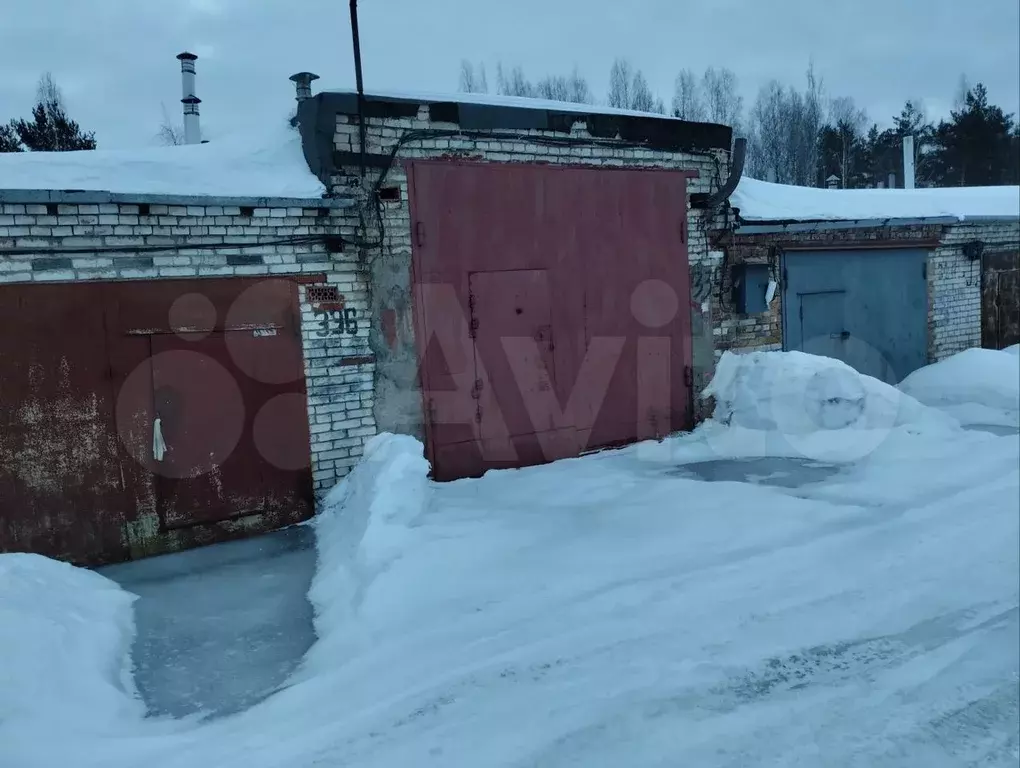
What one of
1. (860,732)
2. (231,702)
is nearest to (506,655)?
(231,702)

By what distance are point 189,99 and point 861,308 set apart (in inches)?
349

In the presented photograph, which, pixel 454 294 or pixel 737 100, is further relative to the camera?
pixel 737 100

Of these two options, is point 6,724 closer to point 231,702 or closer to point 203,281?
point 231,702

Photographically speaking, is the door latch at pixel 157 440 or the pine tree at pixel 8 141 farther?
the pine tree at pixel 8 141

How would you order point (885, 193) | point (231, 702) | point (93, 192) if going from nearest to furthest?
1. point (231, 702)
2. point (93, 192)
3. point (885, 193)

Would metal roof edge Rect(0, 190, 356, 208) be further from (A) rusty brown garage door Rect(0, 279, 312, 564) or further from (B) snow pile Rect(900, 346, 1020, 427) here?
(B) snow pile Rect(900, 346, 1020, 427)

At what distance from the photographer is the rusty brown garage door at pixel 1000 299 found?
32.1 feet

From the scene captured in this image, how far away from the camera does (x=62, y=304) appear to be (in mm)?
4582

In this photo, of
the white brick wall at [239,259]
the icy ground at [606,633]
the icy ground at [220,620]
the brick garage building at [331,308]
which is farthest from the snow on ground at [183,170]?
the icy ground at [220,620]

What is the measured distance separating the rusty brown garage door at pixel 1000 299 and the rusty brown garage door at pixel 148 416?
28.8 ft

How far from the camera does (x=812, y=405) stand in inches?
270

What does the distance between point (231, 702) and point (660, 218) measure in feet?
17.3

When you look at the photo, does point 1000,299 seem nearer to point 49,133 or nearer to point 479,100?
point 479,100

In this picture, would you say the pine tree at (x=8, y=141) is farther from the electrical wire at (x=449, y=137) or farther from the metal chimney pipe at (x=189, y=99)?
the electrical wire at (x=449, y=137)
